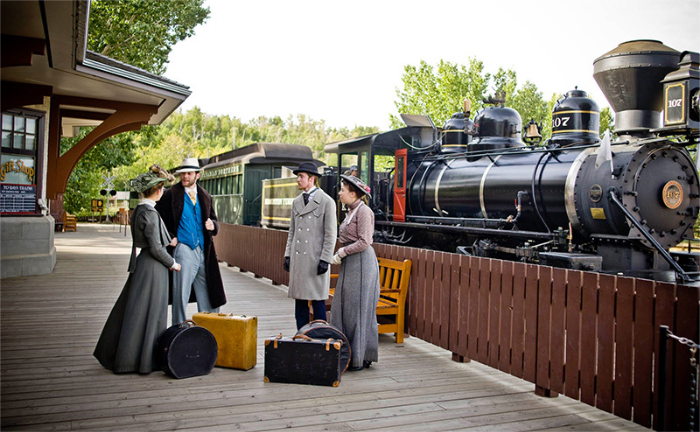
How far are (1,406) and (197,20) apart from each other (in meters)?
20.9

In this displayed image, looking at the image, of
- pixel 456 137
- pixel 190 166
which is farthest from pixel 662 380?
pixel 456 137

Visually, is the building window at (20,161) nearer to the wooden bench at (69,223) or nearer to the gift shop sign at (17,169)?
the gift shop sign at (17,169)

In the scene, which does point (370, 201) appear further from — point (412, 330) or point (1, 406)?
point (1, 406)

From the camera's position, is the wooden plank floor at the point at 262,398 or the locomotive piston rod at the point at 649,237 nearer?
the wooden plank floor at the point at 262,398

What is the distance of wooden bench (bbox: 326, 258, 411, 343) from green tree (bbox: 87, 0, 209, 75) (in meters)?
15.7

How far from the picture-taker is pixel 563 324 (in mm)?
4312

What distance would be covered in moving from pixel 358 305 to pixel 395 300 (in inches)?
63.6

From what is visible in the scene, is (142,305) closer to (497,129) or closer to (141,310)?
(141,310)

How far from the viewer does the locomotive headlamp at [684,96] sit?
21.9ft

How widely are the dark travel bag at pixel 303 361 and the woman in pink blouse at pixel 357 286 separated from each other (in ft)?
1.30

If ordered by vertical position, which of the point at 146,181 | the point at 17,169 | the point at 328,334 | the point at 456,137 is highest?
the point at 456,137

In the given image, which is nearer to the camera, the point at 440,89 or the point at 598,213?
the point at 598,213

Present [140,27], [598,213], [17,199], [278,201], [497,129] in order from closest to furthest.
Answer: [598,213]
[17,199]
[497,129]
[278,201]
[140,27]

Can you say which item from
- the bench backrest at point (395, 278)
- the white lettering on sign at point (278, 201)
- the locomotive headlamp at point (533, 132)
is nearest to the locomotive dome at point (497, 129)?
the locomotive headlamp at point (533, 132)
